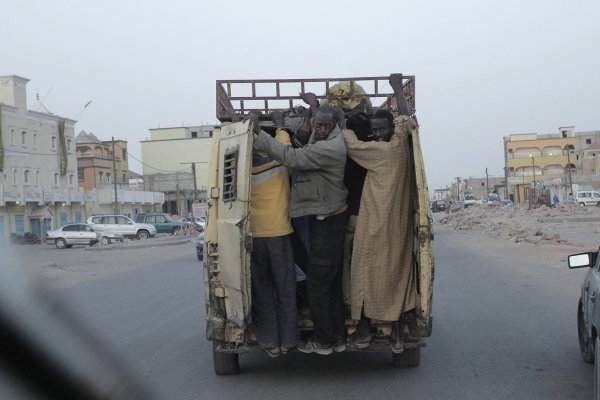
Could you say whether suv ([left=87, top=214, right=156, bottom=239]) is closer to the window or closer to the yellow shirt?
the window

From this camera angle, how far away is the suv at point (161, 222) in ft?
176

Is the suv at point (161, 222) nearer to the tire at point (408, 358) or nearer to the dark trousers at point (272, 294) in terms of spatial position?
the tire at point (408, 358)

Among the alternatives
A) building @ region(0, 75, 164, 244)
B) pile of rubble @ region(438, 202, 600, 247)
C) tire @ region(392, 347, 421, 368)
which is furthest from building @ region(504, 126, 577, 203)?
tire @ region(392, 347, 421, 368)

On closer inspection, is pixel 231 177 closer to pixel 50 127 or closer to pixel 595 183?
pixel 50 127

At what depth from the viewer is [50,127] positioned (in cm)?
5856

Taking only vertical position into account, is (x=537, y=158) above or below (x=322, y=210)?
above

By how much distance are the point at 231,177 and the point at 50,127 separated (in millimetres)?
56637

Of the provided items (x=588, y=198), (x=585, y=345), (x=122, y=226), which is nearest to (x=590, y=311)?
(x=585, y=345)

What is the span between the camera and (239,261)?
589 cm

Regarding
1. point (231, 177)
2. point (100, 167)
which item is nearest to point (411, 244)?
point (231, 177)

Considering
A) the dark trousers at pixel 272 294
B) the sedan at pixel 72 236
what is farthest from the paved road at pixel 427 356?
the sedan at pixel 72 236

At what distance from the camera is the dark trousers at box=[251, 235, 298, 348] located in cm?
611

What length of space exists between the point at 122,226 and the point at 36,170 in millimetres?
13490

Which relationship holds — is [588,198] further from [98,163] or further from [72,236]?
[98,163]
